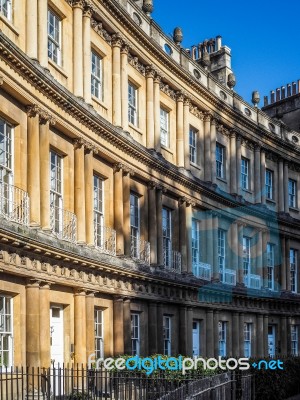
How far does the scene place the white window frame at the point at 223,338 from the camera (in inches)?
1222

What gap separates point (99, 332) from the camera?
22.6m

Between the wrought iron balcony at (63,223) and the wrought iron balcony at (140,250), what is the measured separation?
4502mm

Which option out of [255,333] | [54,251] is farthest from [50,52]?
[255,333]

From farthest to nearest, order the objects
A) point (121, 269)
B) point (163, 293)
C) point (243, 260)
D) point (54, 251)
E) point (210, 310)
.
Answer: point (243, 260) → point (210, 310) → point (163, 293) → point (121, 269) → point (54, 251)

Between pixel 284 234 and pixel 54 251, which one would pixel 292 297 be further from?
pixel 54 251

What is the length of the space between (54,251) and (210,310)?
503 inches

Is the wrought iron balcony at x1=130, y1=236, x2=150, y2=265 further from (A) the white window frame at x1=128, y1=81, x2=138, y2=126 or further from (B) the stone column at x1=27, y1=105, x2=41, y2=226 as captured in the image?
(B) the stone column at x1=27, y1=105, x2=41, y2=226

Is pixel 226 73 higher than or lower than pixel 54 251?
higher

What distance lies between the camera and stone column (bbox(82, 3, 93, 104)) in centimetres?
2194

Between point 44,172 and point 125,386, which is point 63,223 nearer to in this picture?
A: point 44,172

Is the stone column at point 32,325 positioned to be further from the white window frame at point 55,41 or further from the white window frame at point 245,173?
the white window frame at point 245,173

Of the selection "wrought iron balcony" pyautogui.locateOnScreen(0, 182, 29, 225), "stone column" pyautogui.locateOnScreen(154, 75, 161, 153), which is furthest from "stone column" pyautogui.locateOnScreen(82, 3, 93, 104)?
"stone column" pyautogui.locateOnScreen(154, 75, 161, 153)

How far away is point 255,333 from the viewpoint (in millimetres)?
33688

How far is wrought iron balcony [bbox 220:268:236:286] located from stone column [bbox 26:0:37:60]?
15.4m
